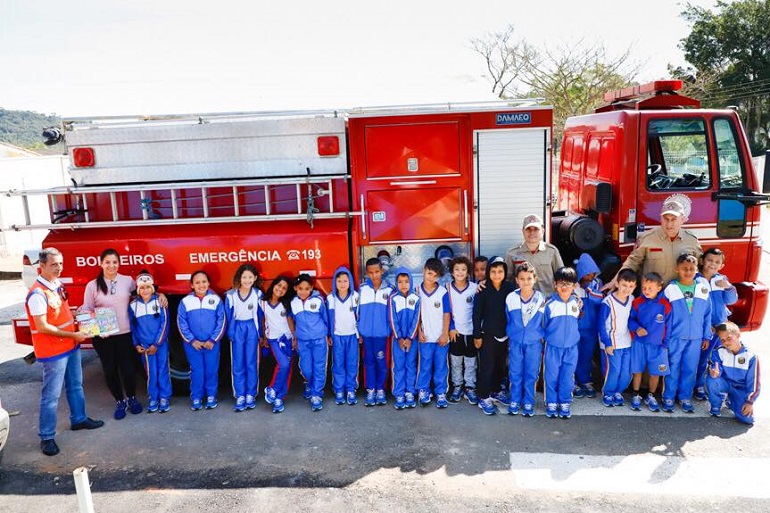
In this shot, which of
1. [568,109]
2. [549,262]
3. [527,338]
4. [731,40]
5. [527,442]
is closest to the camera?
[527,442]

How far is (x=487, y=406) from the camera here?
539 centimetres

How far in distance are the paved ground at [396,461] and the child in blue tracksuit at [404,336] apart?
216 millimetres

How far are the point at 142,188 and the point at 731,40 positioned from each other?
34362 mm

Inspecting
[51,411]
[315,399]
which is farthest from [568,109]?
[51,411]

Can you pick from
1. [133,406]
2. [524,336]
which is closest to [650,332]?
[524,336]

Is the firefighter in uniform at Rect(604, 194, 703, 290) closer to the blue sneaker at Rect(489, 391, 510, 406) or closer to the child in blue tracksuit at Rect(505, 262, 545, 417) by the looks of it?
the child in blue tracksuit at Rect(505, 262, 545, 417)

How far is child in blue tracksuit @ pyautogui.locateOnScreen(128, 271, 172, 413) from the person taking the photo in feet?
17.9

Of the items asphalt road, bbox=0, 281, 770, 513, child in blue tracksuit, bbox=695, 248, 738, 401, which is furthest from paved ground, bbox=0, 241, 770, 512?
child in blue tracksuit, bbox=695, 248, 738, 401

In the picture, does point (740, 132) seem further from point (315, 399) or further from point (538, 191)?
point (315, 399)

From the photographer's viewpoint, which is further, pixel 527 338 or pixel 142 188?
pixel 142 188

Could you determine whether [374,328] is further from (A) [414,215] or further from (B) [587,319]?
(B) [587,319]

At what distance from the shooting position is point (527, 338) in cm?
520

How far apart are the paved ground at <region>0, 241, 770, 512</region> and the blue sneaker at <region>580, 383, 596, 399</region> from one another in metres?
0.11

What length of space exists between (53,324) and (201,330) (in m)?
1.20
